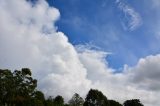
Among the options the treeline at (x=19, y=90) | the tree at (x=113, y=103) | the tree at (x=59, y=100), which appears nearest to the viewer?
the treeline at (x=19, y=90)

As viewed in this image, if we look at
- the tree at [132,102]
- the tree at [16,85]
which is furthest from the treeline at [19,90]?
the tree at [132,102]

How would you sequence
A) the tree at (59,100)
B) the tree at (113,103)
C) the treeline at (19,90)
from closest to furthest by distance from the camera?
the treeline at (19,90), the tree at (59,100), the tree at (113,103)

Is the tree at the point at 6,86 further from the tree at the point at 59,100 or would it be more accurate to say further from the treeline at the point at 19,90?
the tree at the point at 59,100

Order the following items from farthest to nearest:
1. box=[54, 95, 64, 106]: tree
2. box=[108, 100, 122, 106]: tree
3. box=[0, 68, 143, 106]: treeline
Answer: box=[108, 100, 122, 106]: tree
box=[54, 95, 64, 106]: tree
box=[0, 68, 143, 106]: treeline

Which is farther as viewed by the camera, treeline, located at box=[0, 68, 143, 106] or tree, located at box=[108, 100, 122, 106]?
tree, located at box=[108, 100, 122, 106]

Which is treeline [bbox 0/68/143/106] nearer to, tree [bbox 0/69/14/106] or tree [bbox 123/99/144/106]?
tree [bbox 0/69/14/106]

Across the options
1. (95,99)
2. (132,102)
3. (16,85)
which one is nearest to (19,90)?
(16,85)

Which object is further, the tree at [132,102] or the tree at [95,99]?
the tree at [132,102]

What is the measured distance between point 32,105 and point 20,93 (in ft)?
27.4

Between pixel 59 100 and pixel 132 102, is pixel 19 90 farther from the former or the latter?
pixel 132 102

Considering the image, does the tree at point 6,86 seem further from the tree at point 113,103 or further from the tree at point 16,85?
the tree at point 113,103

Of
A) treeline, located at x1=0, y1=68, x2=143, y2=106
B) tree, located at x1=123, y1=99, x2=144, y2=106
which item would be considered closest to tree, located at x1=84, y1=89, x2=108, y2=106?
treeline, located at x1=0, y1=68, x2=143, y2=106

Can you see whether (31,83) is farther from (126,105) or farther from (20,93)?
(126,105)

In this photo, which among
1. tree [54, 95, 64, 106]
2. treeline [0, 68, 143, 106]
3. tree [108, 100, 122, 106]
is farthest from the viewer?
tree [108, 100, 122, 106]
